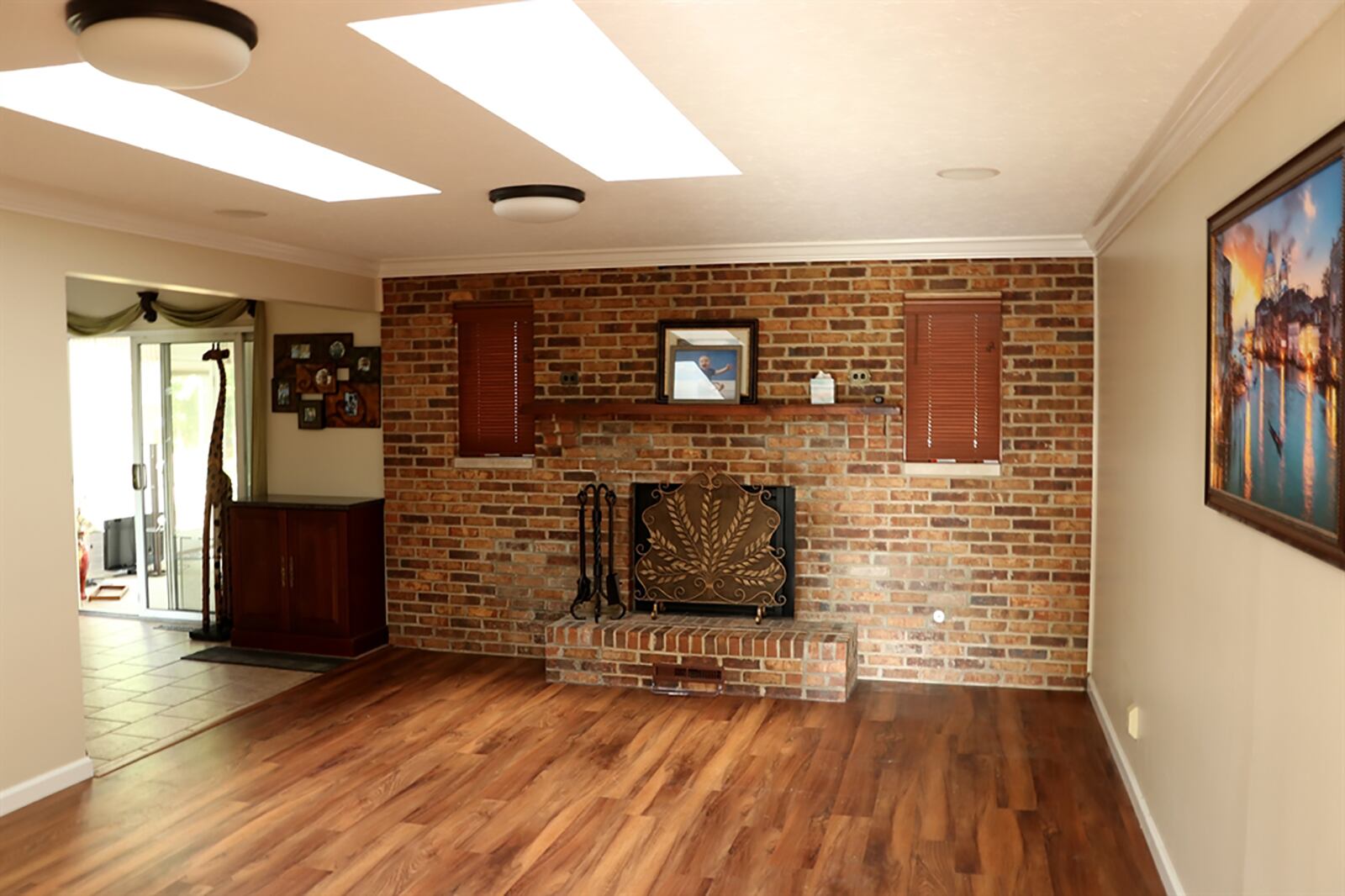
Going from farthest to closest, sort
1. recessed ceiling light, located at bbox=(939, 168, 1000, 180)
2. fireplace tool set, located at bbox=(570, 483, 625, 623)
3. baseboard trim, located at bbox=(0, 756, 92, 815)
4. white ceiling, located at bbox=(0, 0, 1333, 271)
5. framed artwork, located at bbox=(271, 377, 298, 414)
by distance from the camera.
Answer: framed artwork, located at bbox=(271, 377, 298, 414)
fireplace tool set, located at bbox=(570, 483, 625, 623)
baseboard trim, located at bbox=(0, 756, 92, 815)
recessed ceiling light, located at bbox=(939, 168, 1000, 180)
white ceiling, located at bbox=(0, 0, 1333, 271)

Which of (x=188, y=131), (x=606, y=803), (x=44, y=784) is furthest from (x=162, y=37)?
(x=44, y=784)

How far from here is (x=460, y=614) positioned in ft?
21.0

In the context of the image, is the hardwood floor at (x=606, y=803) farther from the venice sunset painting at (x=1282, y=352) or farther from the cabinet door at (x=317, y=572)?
the venice sunset painting at (x=1282, y=352)

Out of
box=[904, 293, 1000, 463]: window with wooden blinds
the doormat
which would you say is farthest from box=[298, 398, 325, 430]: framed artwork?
box=[904, 293, 1000, 463]: window with wooden blinds

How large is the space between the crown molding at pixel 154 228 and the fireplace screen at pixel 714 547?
2.23m

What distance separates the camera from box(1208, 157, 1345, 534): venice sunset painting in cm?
188

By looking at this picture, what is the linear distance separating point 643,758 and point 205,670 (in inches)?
115

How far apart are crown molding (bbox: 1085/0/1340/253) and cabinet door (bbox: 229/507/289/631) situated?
16.7ft

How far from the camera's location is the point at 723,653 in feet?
17.9

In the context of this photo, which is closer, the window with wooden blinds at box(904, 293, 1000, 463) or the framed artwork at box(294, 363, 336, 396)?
the window with wooden blinds at box(904, 293, 1000, 463)

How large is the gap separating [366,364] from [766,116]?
13.7ft

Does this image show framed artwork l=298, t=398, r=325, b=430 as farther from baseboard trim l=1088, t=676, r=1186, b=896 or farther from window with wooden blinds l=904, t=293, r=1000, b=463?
baseboard trim l=1088, t=676, r=1186, b=896

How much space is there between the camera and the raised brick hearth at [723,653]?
5.34 meters

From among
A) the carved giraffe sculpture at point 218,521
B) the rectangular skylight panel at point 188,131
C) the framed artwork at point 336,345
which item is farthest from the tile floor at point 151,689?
the rectangular skylight panel at point 188,131
